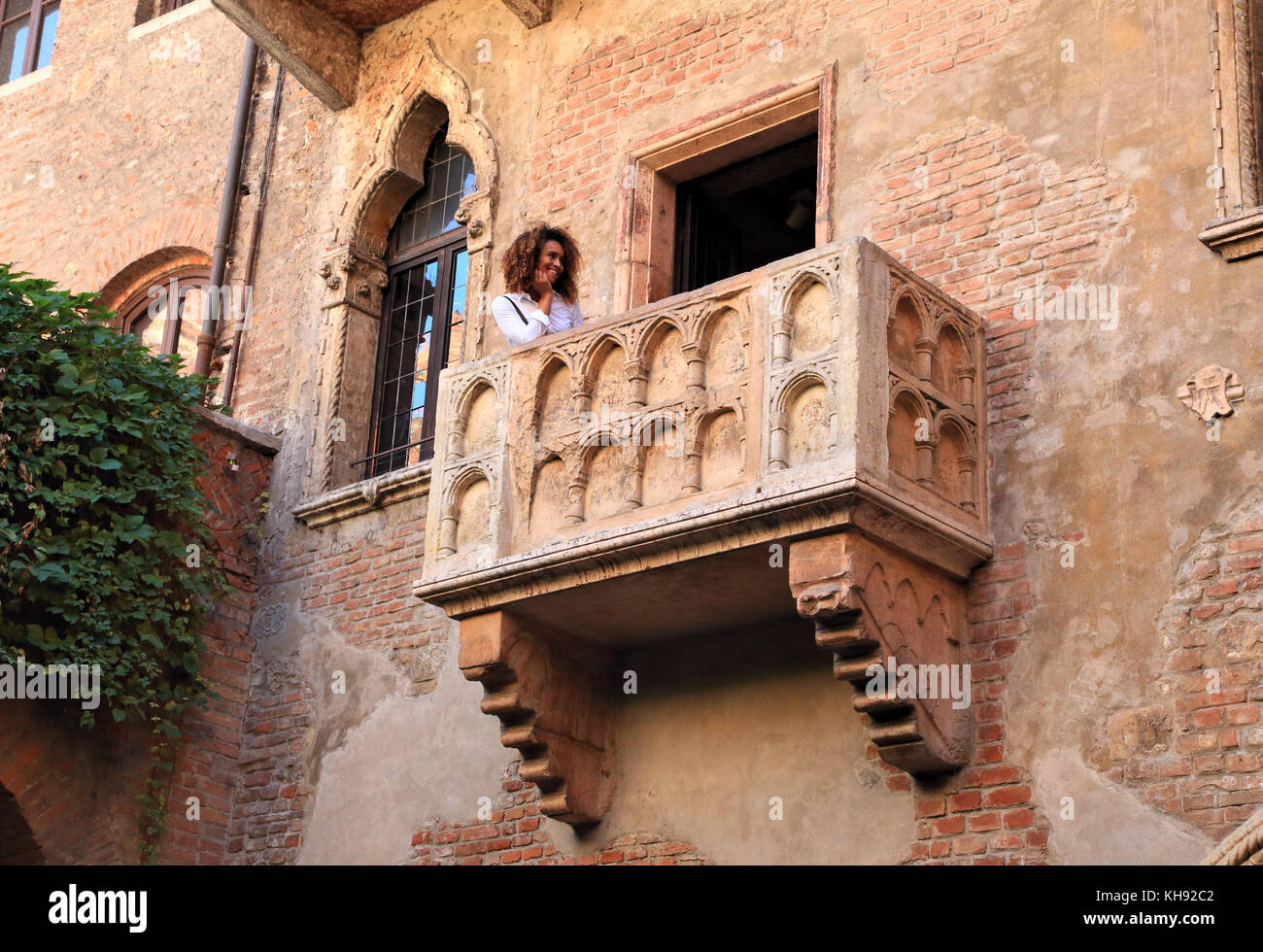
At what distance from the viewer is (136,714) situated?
10.2 meters

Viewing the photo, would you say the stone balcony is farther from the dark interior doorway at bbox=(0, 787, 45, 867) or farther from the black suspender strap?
the dark interior doorway at bbox=(0, 787, 45, 867)

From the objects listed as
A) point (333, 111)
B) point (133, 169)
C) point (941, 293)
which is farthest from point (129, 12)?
point (941, 293)

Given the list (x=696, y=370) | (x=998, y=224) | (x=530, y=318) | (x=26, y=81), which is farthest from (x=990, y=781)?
(x=26, y=81)

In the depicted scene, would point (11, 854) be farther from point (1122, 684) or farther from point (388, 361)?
point (1122, 684)

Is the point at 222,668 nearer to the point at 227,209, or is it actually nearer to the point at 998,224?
the point at 227,209

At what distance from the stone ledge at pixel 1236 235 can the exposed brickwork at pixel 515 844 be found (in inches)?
137

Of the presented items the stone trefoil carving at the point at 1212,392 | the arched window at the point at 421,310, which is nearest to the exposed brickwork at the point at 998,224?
the stone trefoil carving at the point at 1212,392

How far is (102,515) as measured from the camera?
10.1 metres

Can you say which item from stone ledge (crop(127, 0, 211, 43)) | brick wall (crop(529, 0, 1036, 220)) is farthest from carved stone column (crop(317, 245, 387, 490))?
stone ledge (crop(127, 0, 211, 43))

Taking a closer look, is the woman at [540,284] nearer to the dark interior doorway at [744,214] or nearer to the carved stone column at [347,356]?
the dark interior doorway at [744,214]

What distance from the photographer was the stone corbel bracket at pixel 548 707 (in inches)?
339

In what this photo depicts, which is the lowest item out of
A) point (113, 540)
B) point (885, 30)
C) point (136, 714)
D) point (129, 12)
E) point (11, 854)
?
point (11, 854)

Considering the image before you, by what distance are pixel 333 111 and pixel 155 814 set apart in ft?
15.2

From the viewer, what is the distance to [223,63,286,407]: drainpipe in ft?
39.1
